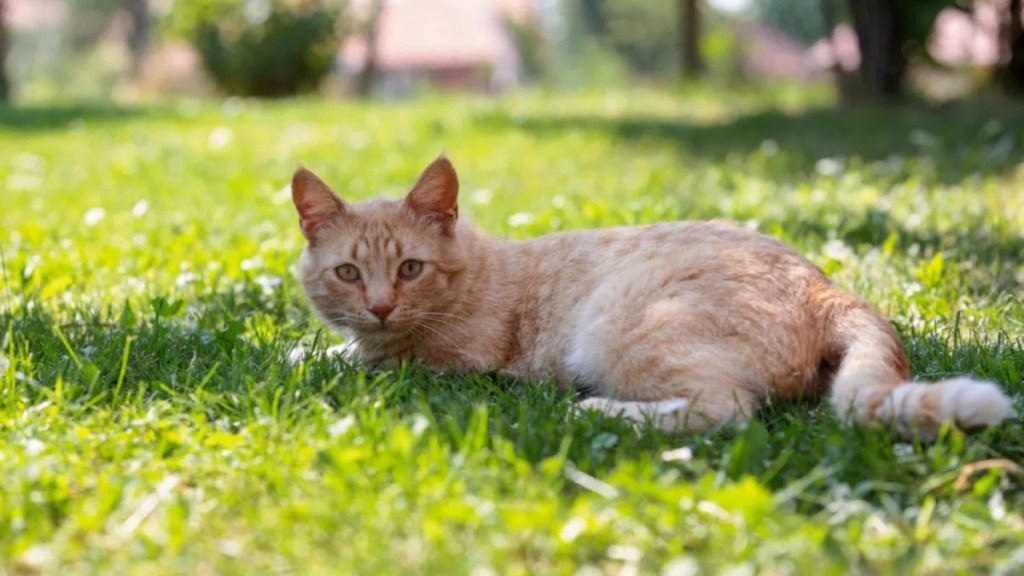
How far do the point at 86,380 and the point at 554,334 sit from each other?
1.48 meters

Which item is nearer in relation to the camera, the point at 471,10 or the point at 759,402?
the point at 759,402

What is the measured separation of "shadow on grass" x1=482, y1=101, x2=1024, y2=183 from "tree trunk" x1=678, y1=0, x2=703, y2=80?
3.69 meters

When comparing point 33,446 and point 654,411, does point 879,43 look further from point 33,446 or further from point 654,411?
point 33,446

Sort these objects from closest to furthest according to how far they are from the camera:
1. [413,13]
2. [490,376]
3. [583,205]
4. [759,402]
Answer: [759,402]
[490,376]
[583,205]
[413,13]

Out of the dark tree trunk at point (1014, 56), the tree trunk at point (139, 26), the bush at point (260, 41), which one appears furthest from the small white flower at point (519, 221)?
the tree trunk at point (139, 26)

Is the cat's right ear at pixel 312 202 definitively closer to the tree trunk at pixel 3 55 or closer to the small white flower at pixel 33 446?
the small white flower at pixel 33 446

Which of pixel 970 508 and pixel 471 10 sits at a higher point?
pixel 471 10

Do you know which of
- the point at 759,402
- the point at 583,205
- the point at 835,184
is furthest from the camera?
the point at 835,184

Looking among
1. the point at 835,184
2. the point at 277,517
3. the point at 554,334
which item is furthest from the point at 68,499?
the point at 835,184

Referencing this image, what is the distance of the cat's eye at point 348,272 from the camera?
363cm

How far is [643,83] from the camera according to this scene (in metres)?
14.9

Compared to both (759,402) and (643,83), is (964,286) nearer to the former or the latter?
(759,402)

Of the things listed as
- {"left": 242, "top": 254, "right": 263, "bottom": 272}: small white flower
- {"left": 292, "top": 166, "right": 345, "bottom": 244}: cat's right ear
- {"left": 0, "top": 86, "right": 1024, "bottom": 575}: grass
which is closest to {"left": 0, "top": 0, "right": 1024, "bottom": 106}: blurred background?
{"left": 0, "top": 86, "right": 1024, "bottom": 575}: grass

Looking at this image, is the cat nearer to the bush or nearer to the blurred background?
the blurred background
